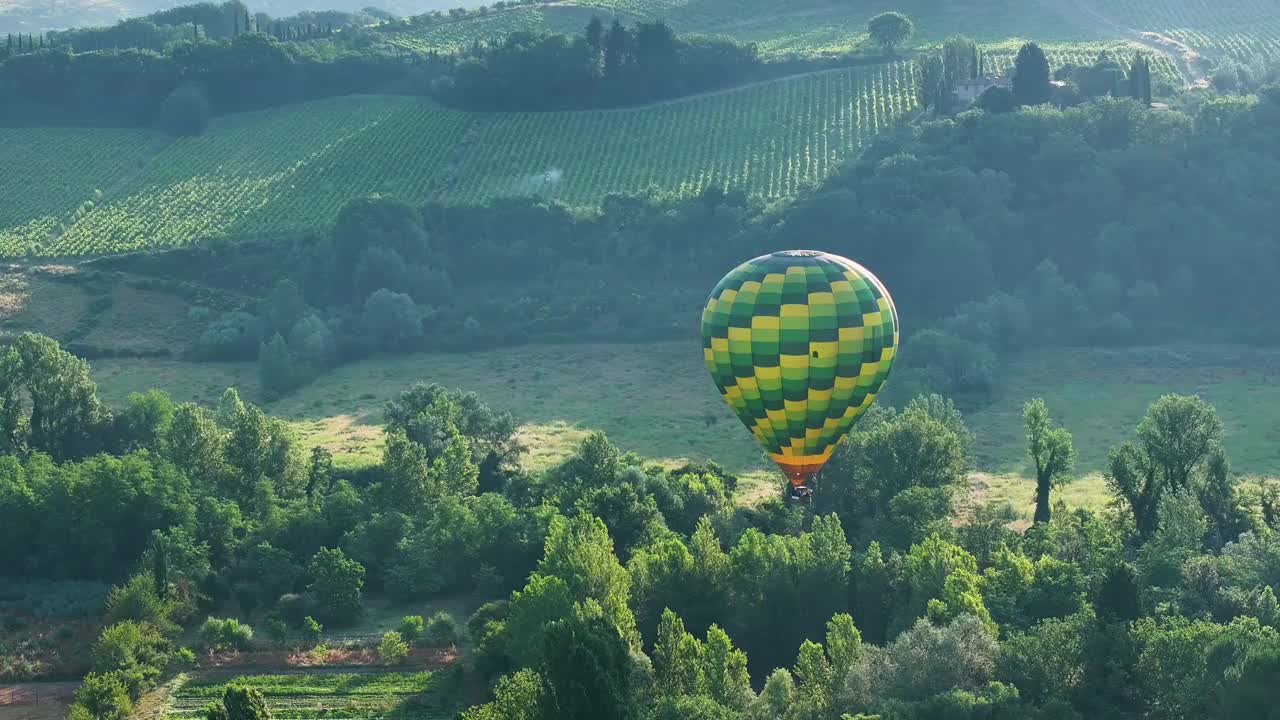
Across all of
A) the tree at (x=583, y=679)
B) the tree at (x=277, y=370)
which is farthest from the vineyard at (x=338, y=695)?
the tree at (x=277, y=370)

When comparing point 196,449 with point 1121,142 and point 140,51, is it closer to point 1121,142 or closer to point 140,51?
point 1121,142

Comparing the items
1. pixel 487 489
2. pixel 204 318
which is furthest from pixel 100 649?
pixel 204 318

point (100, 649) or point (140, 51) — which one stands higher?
point (140, 51)

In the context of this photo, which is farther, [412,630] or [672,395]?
[672,395]

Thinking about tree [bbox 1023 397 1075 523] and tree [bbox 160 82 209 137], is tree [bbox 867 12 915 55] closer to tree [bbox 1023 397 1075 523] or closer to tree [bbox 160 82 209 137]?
tree [bbox 160 82 209 137]

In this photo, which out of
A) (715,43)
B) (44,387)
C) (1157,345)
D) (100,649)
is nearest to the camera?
(100,649)

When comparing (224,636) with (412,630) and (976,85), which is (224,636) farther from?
(976,85)

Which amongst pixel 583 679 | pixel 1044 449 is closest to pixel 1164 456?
pixel 1044 449

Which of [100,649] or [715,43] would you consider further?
[715,43]

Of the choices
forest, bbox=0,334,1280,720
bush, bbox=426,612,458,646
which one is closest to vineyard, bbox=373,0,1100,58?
forest, bbox=0,334,1280,720
